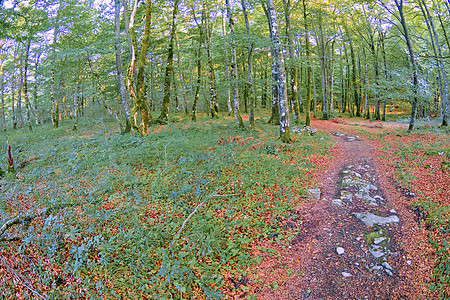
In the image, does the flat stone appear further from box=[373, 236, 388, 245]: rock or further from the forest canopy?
the forest canopy

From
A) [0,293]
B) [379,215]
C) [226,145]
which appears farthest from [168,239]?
[226,145]

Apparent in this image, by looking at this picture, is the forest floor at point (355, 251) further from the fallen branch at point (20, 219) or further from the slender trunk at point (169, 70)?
the slender trunk at point (169, 70)

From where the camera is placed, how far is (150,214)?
5.60 m

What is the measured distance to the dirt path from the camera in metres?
3.79

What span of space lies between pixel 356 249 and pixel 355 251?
0.07m

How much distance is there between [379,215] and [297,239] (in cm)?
230

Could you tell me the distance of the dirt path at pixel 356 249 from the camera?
379 cm

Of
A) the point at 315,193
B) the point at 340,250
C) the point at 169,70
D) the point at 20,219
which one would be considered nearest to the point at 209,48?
the point at 169,70

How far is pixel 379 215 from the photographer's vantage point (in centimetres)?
562

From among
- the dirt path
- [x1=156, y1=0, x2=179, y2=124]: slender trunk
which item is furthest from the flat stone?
[x1=156, y1=0, x2=179, y2=124]: slender trunk

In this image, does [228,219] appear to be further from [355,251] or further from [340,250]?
[355,251]

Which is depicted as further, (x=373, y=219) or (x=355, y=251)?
(x=373, y=219)

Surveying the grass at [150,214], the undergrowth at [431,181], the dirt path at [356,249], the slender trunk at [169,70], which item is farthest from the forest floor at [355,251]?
the slender trunk at [169,70]

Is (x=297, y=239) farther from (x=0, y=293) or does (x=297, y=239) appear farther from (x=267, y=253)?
(x=0, y=293)
